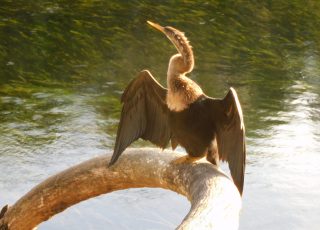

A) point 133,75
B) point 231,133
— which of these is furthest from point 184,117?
point 133,75

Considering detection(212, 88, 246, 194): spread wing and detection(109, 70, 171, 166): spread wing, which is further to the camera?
detection(109, 70, 171, 166): spread wing

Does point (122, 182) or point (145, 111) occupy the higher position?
point (145, 111)

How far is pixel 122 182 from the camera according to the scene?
2.30 m

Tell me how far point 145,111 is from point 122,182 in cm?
31

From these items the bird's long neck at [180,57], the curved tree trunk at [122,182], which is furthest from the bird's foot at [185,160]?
the bird's long neck at [180,57]

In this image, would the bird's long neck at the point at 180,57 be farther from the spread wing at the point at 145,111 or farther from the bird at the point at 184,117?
the spread wing at the point at 145,111

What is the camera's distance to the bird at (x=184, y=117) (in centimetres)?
216

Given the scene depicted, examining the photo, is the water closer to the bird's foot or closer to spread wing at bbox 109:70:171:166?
spread wing at bbox 109:70:171:166

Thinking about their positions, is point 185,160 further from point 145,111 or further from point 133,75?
point 133,75

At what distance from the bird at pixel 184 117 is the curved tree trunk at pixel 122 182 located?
6 centimetres

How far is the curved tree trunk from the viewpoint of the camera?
1.84m

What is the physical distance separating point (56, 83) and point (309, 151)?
1720 millimetres

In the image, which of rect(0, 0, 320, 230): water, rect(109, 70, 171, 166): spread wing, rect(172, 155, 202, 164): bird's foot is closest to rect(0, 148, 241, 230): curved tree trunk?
rect(172, 155, 202, 164): bird's foot

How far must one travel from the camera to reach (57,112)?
473cm
